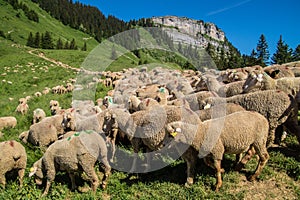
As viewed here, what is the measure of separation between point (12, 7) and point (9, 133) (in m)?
118

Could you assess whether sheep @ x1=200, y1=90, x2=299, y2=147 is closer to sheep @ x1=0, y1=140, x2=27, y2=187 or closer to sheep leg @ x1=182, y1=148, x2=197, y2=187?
sheep leg @ x1=182, y1=148, x2=197, y2=187

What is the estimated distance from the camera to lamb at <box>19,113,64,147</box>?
10.1m

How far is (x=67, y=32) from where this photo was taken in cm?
13050

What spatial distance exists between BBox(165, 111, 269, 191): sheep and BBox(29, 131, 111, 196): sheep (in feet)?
6.93

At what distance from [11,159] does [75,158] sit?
216 cm

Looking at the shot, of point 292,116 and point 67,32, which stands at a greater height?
point 67,32

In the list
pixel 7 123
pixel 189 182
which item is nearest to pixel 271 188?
pixel 189 182

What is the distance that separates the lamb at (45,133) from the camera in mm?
10125

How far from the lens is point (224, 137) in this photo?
6.29 m

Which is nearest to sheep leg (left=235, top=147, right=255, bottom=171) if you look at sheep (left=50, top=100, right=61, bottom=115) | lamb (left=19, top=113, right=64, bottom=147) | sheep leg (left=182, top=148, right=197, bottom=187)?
sheep leg (left=182, top=148, right=197, bottom=187)

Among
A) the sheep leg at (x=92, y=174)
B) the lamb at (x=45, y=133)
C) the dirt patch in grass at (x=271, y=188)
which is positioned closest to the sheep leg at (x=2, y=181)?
the sheep leg at (x=92, y=174)

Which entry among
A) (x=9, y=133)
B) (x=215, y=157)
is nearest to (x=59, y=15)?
(x=9, y=133)

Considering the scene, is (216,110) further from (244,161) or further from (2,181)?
(2,181)

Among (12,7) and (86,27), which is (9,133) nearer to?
(12,7)
